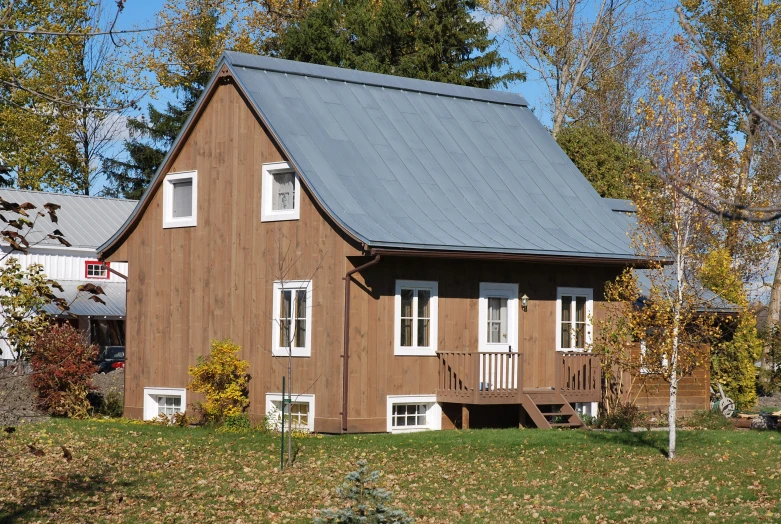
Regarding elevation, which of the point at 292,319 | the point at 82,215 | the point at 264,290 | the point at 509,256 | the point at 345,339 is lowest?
the point at 345,339

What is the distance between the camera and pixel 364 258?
819 inches

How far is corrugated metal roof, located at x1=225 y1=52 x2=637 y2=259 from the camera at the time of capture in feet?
70.2

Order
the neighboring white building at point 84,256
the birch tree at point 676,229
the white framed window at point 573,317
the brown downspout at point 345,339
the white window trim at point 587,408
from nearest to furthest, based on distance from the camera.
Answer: the birch tree at point 676,229
the brown downspout at point 345,339
the white framed window at point 573,317
the white window trim at point 587,408
the neighboring white building at point 84,256

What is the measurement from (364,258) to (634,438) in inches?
233

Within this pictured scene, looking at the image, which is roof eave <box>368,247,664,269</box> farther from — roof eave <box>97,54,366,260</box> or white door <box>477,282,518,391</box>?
white door <box>477,282,518,391</box>

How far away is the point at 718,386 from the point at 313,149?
12.3 meters

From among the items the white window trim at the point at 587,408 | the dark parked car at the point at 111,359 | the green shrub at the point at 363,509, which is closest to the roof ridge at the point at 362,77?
the white window trim at the point at 587,408

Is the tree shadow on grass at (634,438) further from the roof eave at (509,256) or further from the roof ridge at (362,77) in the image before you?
the roof ridge at (362,77)

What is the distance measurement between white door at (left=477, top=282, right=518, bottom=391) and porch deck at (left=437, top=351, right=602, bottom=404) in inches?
3.8

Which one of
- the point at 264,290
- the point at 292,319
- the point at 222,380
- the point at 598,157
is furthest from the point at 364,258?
the point at 598,157

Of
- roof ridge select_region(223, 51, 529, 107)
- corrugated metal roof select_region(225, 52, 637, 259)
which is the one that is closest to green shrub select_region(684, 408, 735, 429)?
corrugated metal roof select_region(225, 52, 637, 259)

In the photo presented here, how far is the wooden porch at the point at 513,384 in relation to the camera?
69.7 ft

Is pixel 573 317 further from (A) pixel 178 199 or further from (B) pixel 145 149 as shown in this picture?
(B) pixel 145 149

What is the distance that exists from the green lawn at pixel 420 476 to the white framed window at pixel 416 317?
1962 millimetres
